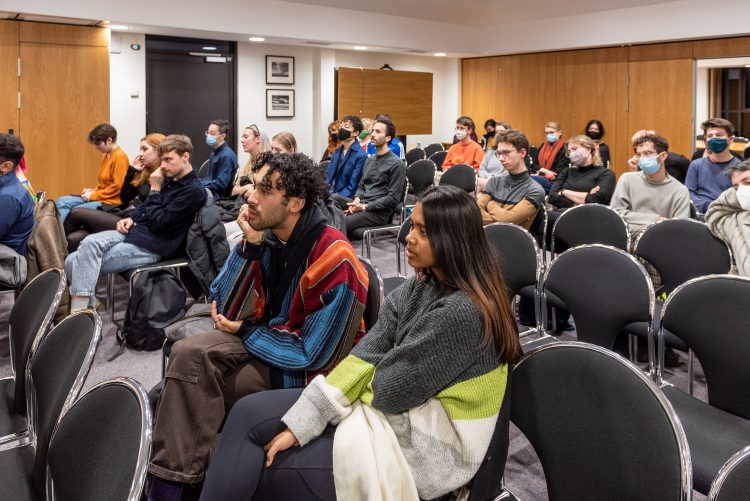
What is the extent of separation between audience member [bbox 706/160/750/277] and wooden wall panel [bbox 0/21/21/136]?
738 cm

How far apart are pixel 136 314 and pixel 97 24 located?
540 cm

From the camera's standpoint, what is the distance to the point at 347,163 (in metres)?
6.56

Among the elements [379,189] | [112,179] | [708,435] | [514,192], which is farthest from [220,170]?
[708,435]

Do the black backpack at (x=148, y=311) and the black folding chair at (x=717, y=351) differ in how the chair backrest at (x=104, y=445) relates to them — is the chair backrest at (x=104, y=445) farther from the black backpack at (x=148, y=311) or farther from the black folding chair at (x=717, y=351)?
the black backpack at (x=148, y=311)

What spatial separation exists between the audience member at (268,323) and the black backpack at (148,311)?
168 centimetres

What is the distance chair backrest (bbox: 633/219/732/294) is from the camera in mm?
3291

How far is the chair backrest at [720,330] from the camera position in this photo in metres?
2.11

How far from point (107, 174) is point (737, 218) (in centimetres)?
472

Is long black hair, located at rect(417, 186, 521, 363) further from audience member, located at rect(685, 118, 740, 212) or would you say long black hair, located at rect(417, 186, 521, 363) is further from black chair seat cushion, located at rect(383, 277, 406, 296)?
audience member, located at rect(685, 118, 740, 212)

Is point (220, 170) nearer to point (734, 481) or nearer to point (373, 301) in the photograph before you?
point (373, 301)

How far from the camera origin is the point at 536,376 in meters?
1.70

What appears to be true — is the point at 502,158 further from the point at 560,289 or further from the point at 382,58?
the point at 382,58

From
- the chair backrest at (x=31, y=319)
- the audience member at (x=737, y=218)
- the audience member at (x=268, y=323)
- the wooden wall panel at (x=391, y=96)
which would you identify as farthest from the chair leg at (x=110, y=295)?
the wooden wall panel at (x=391, y=96)


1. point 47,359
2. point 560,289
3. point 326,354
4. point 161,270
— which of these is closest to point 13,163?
point 161,270
